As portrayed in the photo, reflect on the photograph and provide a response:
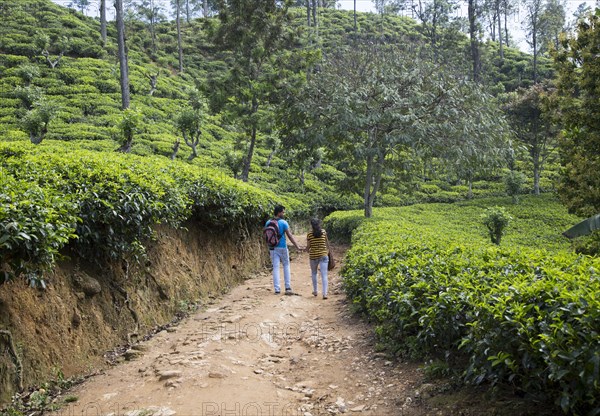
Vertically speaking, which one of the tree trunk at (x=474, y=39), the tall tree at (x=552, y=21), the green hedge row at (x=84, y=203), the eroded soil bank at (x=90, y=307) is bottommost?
the eroded soil bank at (x=90, y=307)

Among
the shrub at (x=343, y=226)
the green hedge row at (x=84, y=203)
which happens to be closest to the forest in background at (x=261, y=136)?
the green hedge row at (x=84, y=203)

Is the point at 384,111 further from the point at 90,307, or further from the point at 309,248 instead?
the point at 90,307

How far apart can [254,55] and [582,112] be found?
11.6 meters

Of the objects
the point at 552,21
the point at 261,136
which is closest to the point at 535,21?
the point at 552,21

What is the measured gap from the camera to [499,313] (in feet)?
10.2

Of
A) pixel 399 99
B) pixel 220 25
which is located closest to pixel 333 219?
pixel 399 99

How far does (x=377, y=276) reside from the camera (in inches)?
239

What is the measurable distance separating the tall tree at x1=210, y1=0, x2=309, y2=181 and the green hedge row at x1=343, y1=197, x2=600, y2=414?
466 inches

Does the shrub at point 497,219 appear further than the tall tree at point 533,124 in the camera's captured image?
No

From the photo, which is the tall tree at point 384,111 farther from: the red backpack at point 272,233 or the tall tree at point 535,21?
the tall tree at point 535,21

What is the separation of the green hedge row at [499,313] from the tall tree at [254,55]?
11.8 meters

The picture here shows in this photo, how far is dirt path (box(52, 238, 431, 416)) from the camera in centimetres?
396

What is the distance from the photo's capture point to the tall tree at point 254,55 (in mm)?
17172

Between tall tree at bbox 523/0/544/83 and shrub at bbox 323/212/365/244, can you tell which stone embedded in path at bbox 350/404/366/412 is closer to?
shrub at bbox 323/212/365/244
